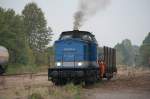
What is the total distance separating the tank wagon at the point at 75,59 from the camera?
87.6 ft

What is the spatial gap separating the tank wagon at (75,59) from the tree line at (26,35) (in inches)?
1160

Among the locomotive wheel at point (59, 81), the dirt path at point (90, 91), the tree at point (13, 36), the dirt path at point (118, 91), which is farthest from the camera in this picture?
the tree at point (13, 36)

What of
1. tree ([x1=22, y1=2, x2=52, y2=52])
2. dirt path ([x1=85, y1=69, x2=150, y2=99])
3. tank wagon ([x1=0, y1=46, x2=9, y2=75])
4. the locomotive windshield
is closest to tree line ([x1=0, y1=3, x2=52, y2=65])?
tree ([x1=22, y1=2, x2=52, y2=52])

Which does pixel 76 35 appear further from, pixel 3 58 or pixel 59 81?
pixel 3 58

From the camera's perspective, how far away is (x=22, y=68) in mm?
57156

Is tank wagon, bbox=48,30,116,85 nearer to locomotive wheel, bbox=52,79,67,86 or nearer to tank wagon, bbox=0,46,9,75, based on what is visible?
locomotive wheel, bbox=52,79,67,86

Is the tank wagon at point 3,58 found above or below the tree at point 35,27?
below

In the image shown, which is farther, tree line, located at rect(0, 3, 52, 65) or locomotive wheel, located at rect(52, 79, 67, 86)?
tree line, located at rect(0, 3, 52, 65)

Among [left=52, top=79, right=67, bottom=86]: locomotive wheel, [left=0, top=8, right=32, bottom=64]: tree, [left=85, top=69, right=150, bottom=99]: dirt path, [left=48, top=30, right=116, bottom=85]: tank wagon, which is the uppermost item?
[left=0, top=8, right=32, bottom=64]: tree

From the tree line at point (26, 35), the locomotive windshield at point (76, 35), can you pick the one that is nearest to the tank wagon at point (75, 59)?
the locomotive windshield at point (76, 35)

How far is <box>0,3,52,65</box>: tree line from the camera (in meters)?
59.4

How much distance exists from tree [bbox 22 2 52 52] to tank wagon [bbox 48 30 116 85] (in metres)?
59.9

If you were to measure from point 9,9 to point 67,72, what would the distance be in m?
43.9

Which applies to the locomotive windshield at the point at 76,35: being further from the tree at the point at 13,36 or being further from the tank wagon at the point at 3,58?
the tree at the point at 13,36
